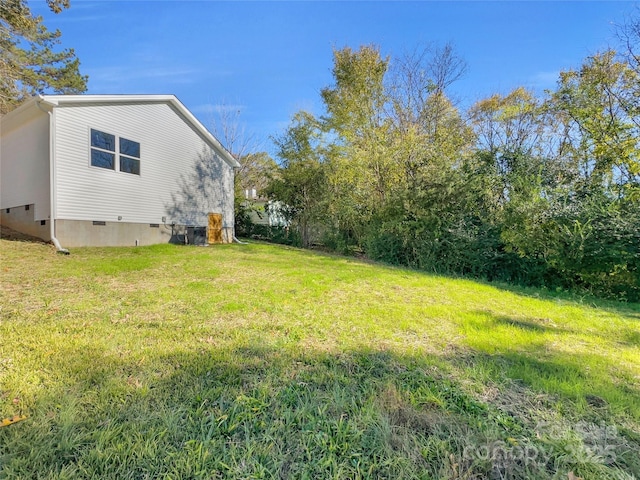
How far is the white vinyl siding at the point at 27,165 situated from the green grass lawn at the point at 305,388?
5.65 m

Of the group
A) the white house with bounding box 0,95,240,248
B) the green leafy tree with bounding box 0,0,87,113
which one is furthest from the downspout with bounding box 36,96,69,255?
the green leafy tree with bounding box 0,0,87,113

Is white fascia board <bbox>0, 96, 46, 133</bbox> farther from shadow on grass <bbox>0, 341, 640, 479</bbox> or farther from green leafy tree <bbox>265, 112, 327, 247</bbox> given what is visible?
shadow on grass <bbox>0, 341, 640, 479</bbox>

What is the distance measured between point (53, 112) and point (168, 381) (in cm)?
912

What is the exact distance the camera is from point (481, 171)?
7965mm

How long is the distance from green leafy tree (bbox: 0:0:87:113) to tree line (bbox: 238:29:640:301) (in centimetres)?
914

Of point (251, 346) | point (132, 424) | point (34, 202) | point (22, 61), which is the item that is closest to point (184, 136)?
point (34, 202)

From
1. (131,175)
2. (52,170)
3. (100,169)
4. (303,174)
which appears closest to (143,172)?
(131,175)

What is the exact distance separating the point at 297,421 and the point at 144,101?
36.9 feet

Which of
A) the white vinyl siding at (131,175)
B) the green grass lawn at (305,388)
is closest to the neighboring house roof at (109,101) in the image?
the white vinyl siding at (131,175)

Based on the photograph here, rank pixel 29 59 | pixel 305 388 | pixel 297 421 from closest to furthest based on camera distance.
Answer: pixel 297 421, pixel 305 388, pixel 29 59

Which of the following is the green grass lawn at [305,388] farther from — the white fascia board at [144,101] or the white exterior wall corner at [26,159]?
the white fascia board at [144,101]

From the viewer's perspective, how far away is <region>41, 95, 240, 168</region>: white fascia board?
762 cm

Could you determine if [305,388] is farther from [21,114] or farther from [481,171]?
[21,114]

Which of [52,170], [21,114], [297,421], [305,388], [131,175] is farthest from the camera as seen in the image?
[131,175]
